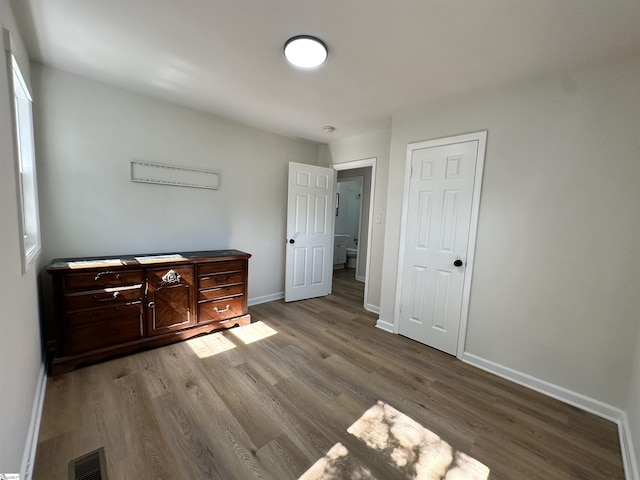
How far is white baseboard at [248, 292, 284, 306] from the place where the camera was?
3774 millimetres

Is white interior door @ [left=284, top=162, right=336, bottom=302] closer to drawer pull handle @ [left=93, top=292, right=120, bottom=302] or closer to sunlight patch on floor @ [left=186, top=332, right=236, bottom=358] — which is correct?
sunlight patch on floor @ [left=186, top=332, right=236, bottom=358]

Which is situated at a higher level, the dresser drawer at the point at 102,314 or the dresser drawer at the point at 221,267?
the dresser drawer at the point at 221,267

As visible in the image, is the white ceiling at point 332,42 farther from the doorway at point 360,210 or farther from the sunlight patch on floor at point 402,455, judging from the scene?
the sunlight patch on floor at point 402,455

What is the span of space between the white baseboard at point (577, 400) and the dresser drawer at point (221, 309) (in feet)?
7.74

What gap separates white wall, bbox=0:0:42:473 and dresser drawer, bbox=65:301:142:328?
1.87 ft

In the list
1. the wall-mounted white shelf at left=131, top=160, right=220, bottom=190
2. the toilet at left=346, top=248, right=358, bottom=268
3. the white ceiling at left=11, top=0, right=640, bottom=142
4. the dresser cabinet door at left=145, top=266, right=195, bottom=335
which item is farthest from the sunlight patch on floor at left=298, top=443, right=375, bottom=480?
the toilet at left=346, top=248, right=358, bottom=268

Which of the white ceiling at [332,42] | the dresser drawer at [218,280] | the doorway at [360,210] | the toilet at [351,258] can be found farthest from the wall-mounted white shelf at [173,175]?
the toilet at [351,258]

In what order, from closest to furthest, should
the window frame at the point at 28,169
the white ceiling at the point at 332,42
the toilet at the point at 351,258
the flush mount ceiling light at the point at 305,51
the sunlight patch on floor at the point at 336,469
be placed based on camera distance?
the sunlight patch on floor at the point at 336,469 < the white ceiling at the point at 332,42 < the flush mount ceiling light at the point at 305,51 < the window frame at the point at 28,169 < the toilet at the point at 351,258

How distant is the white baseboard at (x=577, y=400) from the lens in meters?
1.49

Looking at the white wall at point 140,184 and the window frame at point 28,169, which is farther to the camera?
the white wall at point 140,184

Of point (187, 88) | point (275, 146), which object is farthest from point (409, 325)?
point (187, 88)

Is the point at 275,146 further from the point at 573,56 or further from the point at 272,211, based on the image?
the point at 573,56

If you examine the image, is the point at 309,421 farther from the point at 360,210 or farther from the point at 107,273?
the point at 360,210

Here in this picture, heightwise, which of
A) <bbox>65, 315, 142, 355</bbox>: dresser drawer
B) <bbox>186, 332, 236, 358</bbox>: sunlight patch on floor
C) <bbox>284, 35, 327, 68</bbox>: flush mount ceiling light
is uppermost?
<bbox>284, 35, 327, 68</bbox>: flush mount ceiling light
